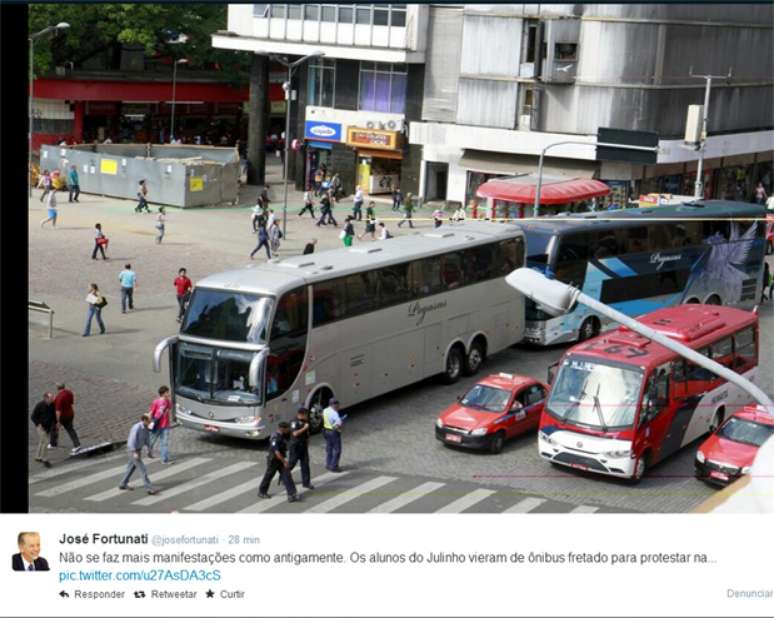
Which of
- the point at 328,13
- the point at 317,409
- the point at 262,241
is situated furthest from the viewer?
the point at 328,13

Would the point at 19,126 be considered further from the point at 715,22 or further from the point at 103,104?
the point at 103,104

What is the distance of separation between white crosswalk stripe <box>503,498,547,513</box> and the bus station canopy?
25168mm

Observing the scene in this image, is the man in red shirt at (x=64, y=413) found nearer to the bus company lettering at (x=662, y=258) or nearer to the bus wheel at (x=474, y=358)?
the bus wheel at (x=474, y=358)

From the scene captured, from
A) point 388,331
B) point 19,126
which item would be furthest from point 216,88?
point 19,126

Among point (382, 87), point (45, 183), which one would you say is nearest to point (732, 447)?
point (45, 183)

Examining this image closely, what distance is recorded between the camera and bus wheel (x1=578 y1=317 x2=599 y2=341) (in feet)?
113

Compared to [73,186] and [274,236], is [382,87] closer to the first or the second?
[73,186]

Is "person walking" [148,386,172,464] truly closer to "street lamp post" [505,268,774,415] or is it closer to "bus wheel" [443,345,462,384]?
"bus wheel" [443,345,462,384]

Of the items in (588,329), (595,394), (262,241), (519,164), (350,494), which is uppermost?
(519,164)

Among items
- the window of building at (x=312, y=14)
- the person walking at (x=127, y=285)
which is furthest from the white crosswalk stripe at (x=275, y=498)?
the window of building at (x=312, y=14)

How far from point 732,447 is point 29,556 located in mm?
12730

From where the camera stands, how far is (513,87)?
5262cm

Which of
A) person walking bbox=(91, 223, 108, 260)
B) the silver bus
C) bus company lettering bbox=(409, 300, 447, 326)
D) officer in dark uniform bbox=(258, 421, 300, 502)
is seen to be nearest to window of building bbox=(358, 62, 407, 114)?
person walking bbox=(91, 223, 108, 260)

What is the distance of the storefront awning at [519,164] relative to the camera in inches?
2055
